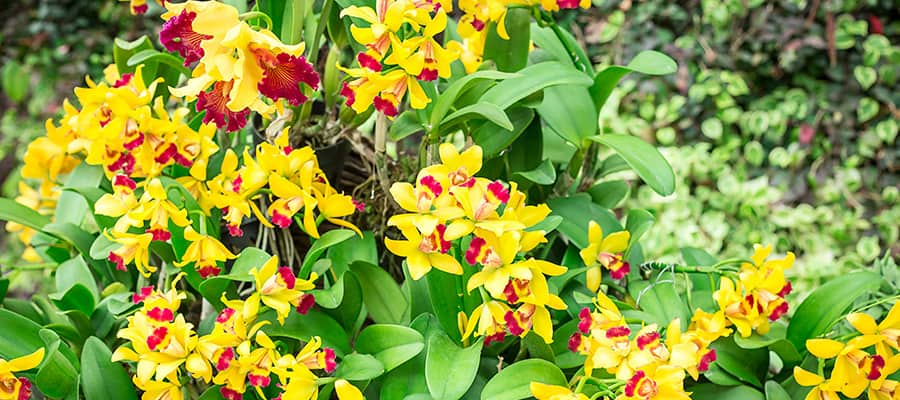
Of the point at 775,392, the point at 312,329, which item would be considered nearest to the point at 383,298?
the point at 312,329

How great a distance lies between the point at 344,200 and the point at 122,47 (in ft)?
1.23

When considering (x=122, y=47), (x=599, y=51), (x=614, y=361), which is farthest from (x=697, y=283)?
(x=599, y=51)

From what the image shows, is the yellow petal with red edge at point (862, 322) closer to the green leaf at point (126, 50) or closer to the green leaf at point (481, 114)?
the green leaf at point (481, 114)

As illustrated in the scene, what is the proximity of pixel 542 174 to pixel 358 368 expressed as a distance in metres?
0.30

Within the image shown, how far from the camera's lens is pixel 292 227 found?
41.2 inches

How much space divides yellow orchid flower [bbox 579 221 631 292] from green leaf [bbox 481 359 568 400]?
14cm

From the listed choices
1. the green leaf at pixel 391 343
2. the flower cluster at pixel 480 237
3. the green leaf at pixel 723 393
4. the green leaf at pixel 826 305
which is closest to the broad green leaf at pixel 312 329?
the green leaf at pixel 391 343

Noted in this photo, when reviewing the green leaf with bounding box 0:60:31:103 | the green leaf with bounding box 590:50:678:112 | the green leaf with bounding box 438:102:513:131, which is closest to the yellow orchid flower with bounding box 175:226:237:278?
the green leaf with bounding box 438:102:513:131

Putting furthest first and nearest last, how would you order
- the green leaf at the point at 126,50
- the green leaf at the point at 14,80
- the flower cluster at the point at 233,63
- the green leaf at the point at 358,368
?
1. the green leaf at the point at 14,80
2. the green leaf at the point at 126,50
3. the green leaf at the point at 358,368
4. the flower cluster at the point at 233,63

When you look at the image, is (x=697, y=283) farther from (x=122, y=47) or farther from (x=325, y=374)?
(x=122, y=47)

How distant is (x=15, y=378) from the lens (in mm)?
813

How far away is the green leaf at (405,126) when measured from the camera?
0.94m

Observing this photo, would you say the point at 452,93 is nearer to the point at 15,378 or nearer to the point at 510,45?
the point at 510,45

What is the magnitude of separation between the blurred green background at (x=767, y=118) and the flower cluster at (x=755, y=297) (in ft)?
4.72
